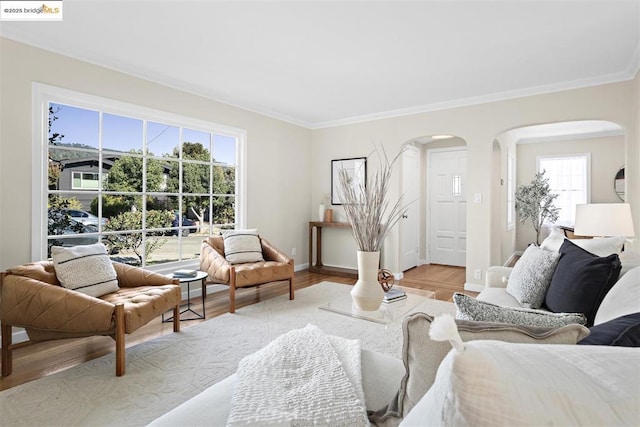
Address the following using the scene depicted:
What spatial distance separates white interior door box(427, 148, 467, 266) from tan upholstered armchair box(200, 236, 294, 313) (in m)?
3.81

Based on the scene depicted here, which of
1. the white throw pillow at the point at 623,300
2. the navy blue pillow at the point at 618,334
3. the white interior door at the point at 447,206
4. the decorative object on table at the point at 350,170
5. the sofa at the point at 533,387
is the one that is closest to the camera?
the sofa at the point at 533,387

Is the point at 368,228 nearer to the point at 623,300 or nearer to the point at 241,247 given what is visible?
the point at 623,300

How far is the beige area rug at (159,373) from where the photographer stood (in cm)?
182

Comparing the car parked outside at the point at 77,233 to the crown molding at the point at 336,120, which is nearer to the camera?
the crown molding at the point at 336,120

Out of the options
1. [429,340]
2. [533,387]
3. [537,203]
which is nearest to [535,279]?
[429,340]

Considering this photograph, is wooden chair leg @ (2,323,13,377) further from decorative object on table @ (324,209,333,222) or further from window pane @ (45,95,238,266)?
decorative object on table @ (324,209,333,222)

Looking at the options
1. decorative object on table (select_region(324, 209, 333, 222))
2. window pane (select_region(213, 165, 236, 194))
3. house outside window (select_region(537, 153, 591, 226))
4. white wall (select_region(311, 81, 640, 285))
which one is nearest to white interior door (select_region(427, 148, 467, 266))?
white wall (select_region(311, 81, 640, 285))

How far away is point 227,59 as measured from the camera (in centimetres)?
326

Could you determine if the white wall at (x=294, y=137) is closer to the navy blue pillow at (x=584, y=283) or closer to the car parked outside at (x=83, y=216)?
the car parked outside at (x=83, y=216)

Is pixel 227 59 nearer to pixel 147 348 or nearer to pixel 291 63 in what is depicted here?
pixel 291 63

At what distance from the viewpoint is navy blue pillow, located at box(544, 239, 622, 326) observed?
5.41 ft

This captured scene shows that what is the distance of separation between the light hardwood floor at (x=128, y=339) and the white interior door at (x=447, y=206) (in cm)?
119

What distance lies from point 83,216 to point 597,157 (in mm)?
8794

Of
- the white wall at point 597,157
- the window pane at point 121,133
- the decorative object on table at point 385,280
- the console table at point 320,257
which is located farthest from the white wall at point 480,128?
the window pane at point 121,133
